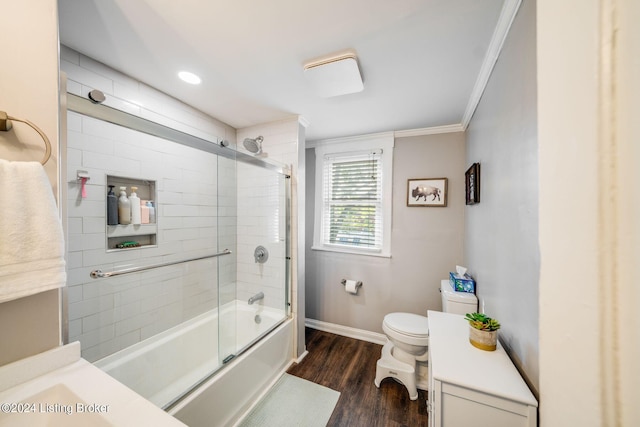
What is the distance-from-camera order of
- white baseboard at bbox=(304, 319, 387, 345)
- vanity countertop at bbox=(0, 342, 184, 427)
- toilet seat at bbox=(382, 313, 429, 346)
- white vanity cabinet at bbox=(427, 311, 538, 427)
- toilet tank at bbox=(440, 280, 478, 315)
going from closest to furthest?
vanity countertop at bbox=(0, 342, 184, 427), white vanity cabinet at bbox=(427, 311, 538, 427), toilet tank at bbox=(440, 280, 478, 315), toilet seat at bbox=(382, 313, 429, 346), white baseboard at bbox=(304, 319, 387, 345)

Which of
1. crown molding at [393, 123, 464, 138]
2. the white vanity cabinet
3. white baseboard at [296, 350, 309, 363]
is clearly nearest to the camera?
the white vanity cabinet

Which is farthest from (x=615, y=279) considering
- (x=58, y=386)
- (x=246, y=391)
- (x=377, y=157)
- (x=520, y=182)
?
(x=377, y=157)

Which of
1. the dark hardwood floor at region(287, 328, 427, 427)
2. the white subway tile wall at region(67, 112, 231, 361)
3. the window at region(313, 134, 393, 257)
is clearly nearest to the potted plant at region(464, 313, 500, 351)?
the dark hardwood floor at region(287, 328, 427, 427)

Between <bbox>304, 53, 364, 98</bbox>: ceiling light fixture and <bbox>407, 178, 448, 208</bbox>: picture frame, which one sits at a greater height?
<bbox>304, 53, 364, 98</bbox>: ceiling light fixture

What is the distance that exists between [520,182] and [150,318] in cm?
252

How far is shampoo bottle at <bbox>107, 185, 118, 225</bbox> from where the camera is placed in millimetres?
1549

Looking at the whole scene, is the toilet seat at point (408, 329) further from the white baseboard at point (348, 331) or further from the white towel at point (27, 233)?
the white towel at point (27, 233)

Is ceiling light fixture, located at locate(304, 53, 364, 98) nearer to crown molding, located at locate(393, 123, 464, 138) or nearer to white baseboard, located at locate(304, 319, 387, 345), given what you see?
crown molding, located at locate(393, 123, 464, 138)

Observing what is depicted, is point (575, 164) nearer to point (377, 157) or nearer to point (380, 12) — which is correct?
point (380, 12)

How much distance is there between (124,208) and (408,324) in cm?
235

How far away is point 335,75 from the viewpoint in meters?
1.46

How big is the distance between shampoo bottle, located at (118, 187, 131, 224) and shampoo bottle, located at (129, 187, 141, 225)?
20mm

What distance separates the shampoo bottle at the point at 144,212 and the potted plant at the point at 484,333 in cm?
226

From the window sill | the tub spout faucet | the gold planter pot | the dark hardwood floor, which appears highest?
the window sill
